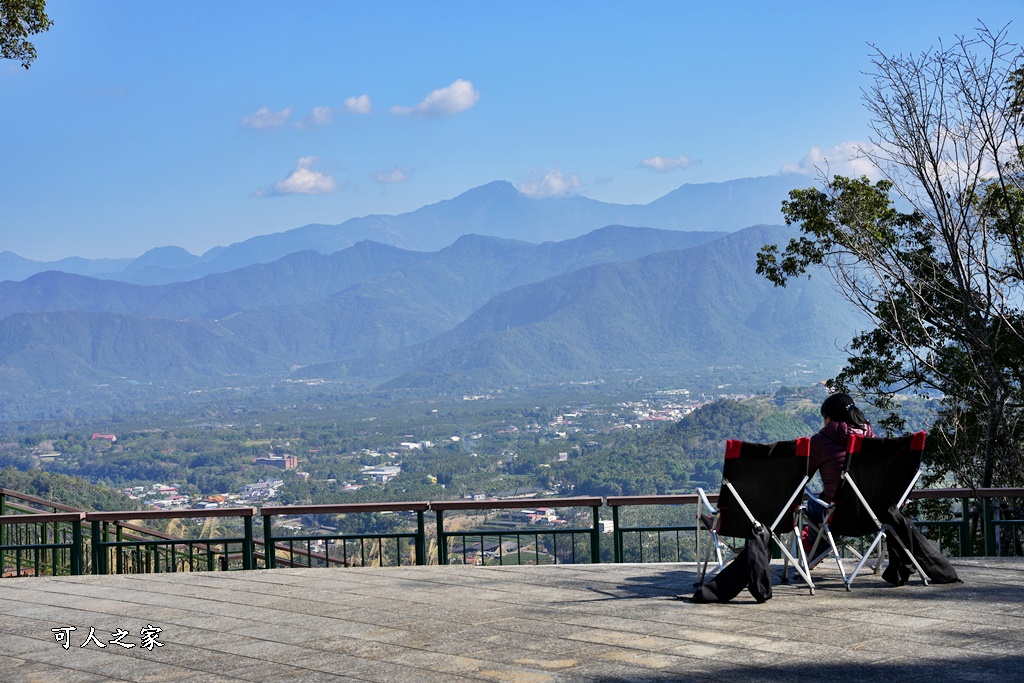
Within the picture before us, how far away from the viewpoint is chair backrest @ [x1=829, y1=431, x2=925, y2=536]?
6.92 meters

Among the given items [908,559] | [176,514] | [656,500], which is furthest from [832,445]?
[176,514]

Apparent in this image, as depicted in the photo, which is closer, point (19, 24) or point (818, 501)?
point (818, 501)

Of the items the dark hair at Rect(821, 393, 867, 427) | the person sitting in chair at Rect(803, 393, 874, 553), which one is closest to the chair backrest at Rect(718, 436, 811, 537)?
the person sitting in chair at Rect(803, 393, 874, 553)

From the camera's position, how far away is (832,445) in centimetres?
708

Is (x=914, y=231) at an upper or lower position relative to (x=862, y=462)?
upper

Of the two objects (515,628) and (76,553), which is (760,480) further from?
(76,553)

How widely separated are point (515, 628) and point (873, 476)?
234cm

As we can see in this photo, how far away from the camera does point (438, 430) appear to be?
13612 cm

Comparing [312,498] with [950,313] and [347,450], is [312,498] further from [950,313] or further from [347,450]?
[950,313]

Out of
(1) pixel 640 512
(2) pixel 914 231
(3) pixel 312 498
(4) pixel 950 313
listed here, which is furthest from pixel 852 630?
(3) pixel 312 498

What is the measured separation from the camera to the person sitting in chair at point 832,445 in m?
7.06

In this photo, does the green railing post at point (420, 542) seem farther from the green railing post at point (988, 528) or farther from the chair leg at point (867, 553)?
the green railing post at point (988, 528)

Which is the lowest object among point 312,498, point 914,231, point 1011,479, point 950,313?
point 312,498

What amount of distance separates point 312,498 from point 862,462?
75.0 meters
